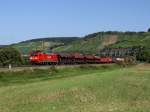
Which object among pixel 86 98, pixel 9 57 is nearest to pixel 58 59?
pixel 9 57

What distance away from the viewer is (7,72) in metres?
59.5

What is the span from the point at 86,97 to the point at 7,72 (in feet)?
110

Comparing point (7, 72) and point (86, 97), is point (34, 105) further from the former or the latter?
point (7, 72)

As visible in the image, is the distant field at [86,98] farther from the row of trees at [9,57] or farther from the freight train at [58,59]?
the row of trees at [9,57]

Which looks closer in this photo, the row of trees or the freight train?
the freight train

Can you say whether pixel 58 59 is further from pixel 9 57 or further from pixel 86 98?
pixel 86 98

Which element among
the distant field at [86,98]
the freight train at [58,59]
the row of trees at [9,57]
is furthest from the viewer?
the row of trees at [9,57]

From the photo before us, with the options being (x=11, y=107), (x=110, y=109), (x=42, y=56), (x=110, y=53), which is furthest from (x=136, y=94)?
(x=110, y=53)

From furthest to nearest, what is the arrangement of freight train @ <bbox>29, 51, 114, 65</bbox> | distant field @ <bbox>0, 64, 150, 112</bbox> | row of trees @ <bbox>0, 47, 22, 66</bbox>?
row of trees @ <bbox>0, 47, 22, 66</bbox> → freight train @ <bbox>29, 51, 114, 65</bbox> → distant field @ <bbox>0, 64, 150, 112</bbox>

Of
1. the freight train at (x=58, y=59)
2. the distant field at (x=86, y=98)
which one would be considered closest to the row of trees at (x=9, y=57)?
the freight train at (x=58, y=59)

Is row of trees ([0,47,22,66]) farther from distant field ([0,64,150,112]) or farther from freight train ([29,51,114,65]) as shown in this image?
distant field ([0,64,150,112])

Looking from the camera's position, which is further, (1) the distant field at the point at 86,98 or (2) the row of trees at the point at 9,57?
(2) the row of trees at the point at 9,57

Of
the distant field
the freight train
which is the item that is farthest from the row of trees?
the distant field

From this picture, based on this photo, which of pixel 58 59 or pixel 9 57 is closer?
pixel 58 59
